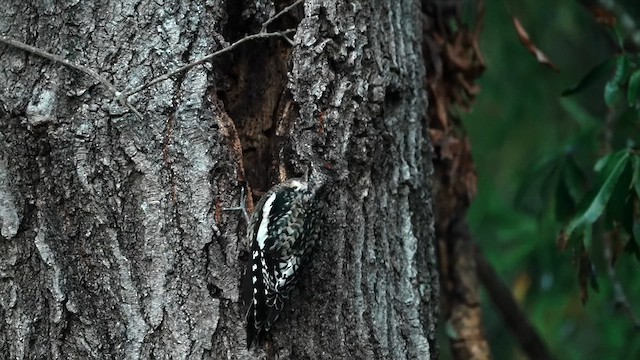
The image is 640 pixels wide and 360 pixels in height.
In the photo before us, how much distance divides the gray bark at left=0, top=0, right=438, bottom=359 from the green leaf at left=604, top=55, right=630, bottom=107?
1015mm

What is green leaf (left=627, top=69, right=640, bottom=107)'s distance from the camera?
340 cm

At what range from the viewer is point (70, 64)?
282 centimetres

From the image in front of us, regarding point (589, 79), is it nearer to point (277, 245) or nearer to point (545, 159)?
point (545, 159)

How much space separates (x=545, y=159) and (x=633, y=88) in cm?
89

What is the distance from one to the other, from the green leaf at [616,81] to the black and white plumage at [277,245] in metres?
1.20

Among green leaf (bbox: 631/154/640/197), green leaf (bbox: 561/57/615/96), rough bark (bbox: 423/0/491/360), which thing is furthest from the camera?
rough bark (bbox: 423/0/491/360)

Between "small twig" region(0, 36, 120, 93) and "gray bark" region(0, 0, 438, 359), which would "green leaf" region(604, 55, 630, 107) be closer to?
"gray bark" region(0, 0, 438, 359)

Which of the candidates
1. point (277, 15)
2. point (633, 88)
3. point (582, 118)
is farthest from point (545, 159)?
point (277, 15)

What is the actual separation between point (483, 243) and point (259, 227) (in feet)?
12.6

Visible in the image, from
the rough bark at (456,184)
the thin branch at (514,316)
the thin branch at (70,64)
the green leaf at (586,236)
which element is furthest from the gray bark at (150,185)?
the thin branch at (514,316)

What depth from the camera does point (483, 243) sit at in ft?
21.6

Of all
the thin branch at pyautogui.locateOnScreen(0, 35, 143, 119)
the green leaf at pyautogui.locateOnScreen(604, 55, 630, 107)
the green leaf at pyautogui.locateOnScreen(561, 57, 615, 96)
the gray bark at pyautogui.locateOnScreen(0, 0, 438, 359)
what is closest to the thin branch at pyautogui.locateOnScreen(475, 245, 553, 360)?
the green leaf at pyautogui.locateOnScreen(561, 57, 615, 96)

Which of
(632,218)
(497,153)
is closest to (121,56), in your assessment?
(632,218)

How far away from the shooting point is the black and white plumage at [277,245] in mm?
2838
